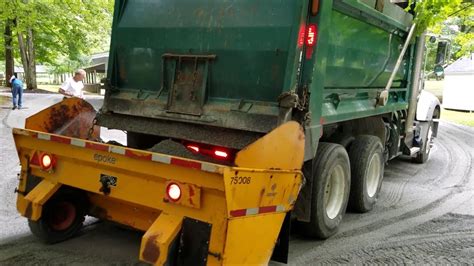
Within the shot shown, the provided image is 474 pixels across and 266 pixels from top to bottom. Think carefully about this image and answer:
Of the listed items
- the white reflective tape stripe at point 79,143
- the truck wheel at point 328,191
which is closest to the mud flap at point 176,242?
the white reflective tape stripe at point 79,143

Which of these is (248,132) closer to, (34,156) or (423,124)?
(34,156)

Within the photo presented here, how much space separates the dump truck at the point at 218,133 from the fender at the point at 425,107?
339 cm

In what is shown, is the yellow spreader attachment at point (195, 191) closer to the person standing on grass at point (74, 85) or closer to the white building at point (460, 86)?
the person standing on grass at point (74, 85)

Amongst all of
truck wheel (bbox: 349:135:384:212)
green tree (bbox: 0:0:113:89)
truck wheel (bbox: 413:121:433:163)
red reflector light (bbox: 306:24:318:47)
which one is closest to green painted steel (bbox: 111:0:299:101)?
red reflector light (bbox: 306:24:318:47)

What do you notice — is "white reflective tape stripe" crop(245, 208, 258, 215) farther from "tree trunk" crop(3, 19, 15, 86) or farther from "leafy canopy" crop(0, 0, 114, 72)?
"tree trunk" crop(3, 19, 15, 86)

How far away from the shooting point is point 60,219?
4.43 metres

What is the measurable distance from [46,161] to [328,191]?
2743mm

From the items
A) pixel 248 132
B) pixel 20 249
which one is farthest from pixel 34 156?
pixel 248 132

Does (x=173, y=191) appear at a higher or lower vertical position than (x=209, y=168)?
lower

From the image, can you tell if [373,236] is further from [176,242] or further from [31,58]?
[31,58]

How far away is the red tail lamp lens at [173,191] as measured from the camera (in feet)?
11.0

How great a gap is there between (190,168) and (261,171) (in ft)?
1.62

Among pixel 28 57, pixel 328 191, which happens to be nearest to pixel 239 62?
pixel 328 191

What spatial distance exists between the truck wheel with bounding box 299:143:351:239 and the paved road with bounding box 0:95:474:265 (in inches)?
6.1
